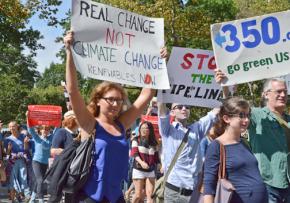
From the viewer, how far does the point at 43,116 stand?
1513cm

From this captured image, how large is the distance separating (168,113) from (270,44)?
1.28 meters

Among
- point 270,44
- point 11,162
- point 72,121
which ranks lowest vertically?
point 11,162

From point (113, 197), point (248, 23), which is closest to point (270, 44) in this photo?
point (248, 23)

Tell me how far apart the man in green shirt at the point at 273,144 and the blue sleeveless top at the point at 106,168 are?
1419mm

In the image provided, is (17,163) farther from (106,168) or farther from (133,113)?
(106,168)

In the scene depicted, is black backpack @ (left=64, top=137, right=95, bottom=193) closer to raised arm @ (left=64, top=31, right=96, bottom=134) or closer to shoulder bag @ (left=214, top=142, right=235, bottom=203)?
raised arm @ (left=64, top=31, right=96, bottom=134)

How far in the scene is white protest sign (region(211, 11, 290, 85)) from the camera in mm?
6621

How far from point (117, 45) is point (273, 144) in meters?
1.65

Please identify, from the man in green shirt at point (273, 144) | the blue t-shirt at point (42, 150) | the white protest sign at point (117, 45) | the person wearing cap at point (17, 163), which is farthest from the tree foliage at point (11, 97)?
the man in green shirt at point (273, 144)

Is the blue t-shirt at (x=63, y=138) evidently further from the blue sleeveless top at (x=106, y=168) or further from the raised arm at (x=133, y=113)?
the blue sleeveless top at (x=106, y=168)

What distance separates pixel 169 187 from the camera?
285 inches

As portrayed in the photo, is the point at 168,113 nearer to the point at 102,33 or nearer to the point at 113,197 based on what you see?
the point at 102,33

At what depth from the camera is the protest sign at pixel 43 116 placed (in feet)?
48.1

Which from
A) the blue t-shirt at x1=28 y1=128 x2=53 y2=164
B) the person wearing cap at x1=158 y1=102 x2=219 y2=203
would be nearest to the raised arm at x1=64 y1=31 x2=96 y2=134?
the person wearing cap at x1=158 y1=102 x2=219 y2=203
